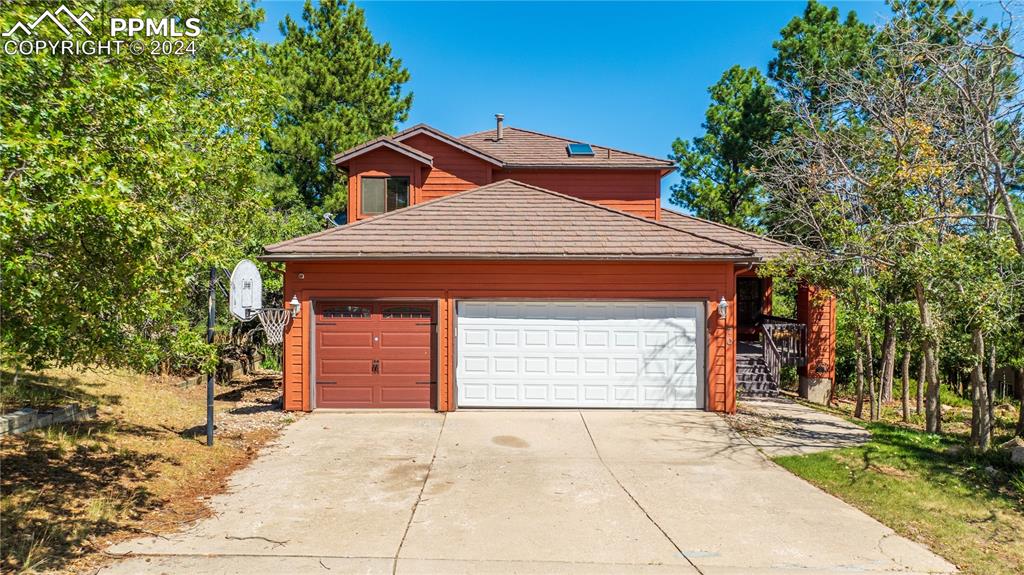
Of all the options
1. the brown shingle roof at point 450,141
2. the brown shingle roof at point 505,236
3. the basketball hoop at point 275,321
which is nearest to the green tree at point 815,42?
the brown shingle roof at point 450,141

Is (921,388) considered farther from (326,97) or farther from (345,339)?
(326,97)

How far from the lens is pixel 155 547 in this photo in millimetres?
4891

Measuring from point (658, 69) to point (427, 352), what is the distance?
1443 centimetres

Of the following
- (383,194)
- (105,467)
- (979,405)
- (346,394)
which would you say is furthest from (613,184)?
(105,467)

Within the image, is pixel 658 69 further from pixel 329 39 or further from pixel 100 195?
pixel 100 195

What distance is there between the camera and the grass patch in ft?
17.1

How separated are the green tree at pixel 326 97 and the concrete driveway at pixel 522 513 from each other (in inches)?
608

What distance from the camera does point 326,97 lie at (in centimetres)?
2306

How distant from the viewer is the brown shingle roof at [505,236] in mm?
10391

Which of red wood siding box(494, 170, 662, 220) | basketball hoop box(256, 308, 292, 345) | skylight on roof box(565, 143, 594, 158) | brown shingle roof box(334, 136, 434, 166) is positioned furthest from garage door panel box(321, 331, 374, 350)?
skylight on roof box(565, 143, 594, 158)

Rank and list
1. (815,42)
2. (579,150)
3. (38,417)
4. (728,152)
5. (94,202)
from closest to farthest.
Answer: (94,202)
(38,417)
(579,150)
(815,42)
(728,152)

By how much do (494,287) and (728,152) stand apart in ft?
53.4

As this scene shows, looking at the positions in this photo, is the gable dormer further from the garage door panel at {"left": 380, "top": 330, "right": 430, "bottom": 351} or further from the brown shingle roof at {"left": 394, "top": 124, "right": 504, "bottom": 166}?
the garage door panel at {"left": 380, "top": 330, "right": 430, "bottom": 351}

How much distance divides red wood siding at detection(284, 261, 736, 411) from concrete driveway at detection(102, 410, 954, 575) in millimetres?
1789
